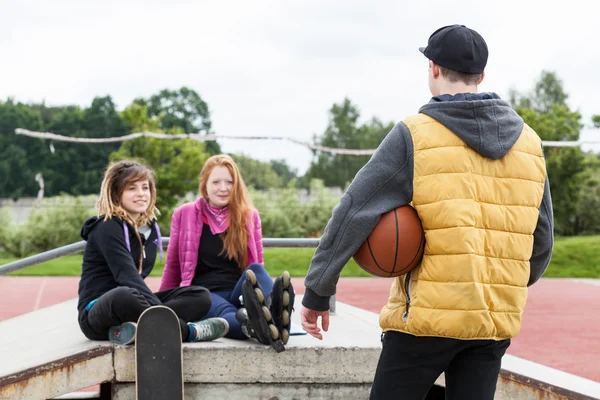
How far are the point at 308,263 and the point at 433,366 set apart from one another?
17.3 meters

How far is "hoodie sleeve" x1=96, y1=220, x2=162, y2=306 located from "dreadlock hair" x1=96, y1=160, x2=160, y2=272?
17 centimetres

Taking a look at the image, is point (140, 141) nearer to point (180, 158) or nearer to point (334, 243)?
point (180, 158)

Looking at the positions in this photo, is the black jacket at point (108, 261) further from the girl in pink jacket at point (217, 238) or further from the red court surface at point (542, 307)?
the red court surface at point (542, 307)

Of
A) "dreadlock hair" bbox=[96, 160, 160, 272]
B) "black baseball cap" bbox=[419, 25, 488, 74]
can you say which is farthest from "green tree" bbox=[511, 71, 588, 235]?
"black baseball cap" bbox=[419, 25, 488, 74]

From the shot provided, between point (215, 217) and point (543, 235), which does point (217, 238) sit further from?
point (543, 235)

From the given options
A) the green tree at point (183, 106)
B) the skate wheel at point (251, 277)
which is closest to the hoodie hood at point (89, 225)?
the skate wheel at point (251, 277)

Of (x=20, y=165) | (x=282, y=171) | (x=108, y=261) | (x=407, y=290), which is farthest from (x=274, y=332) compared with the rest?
(x=20, y=165)

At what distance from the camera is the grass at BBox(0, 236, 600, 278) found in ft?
63.8

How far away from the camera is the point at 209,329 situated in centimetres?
444

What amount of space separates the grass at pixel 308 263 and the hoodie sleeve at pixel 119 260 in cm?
1435

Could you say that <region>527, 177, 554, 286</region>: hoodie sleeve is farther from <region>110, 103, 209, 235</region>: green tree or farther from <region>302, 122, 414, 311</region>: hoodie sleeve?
<region>110, 103, 209, 235</region>: green tree

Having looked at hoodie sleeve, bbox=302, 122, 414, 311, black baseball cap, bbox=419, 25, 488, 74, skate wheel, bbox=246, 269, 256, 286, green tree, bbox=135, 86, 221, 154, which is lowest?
skate wheel, bbox=246, 269, 256, 286

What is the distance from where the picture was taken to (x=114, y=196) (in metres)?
4.80

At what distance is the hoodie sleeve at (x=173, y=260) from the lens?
535cm
